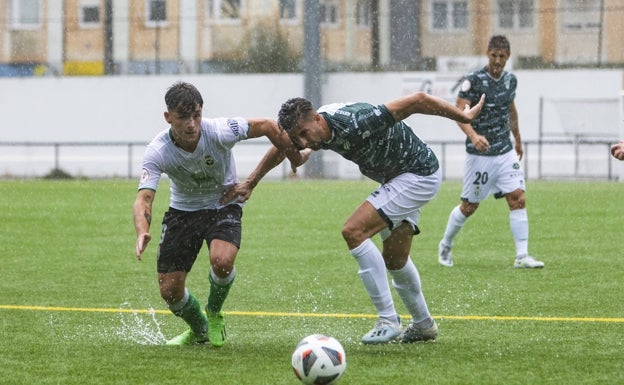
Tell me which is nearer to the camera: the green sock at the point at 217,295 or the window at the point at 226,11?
the green sock at the point at 217,295

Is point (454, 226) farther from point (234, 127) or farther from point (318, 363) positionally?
point (318, 363)

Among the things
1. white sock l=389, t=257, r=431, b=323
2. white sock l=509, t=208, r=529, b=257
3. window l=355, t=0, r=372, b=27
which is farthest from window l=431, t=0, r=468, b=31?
white sock l=389, t=257, r=431, b=323

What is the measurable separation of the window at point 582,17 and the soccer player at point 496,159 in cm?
1909

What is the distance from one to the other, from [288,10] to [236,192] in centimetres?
2607

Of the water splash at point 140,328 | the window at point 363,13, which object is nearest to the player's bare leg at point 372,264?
the water splash at point 140,328

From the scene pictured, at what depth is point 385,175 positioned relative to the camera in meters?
7.32

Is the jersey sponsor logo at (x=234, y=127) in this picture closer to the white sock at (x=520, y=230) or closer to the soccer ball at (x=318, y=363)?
the soccer ball at (x=318, y=363)

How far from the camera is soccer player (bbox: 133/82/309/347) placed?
7.12 meters

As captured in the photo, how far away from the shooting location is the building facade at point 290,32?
3044 cm

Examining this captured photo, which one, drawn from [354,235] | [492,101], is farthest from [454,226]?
[354,235]

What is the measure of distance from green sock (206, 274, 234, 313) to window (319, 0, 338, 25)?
25266 millimetres

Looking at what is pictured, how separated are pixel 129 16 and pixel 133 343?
2683 cm

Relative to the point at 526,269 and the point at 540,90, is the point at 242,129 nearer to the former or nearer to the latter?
the point at 526,269

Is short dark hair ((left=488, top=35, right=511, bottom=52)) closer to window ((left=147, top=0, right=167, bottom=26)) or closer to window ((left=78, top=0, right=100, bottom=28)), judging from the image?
window ((left=147, top=0, right=167, bottom=26))
